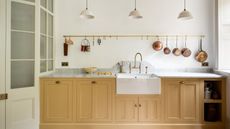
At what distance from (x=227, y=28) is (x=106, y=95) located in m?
2.34

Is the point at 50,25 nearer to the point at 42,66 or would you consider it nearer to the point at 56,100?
the point at 42,66

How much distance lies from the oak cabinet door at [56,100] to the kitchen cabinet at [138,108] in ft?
2.52

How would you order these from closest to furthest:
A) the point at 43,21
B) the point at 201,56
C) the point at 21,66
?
the point at 21,66, the point at 43,21, the point at 201,56

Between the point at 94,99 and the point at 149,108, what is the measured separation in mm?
860

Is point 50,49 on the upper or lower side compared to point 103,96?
upper

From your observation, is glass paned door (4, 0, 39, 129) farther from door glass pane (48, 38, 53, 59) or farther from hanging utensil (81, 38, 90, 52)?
hanging utensil (81, 38, 90, 52)

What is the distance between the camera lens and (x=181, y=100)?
293 cm

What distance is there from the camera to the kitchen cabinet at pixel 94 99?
9.65ft

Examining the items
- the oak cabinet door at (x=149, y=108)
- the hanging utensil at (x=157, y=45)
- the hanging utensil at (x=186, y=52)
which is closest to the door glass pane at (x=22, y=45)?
the oak cabinet door at (x=149, y=108)

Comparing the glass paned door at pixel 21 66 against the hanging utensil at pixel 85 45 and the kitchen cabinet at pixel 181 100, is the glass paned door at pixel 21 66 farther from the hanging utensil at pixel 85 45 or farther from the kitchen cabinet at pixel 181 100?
the kitchen cabinet at pixel 181 100

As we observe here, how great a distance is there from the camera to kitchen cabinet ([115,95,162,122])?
Result: 2.93 m

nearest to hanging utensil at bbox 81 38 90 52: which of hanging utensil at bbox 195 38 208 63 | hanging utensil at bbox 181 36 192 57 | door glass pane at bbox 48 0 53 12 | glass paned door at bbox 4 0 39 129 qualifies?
door glass pane at bbox 48 0 53 12

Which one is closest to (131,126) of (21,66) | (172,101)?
(172,101)

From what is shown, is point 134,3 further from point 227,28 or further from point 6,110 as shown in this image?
point 6,110
